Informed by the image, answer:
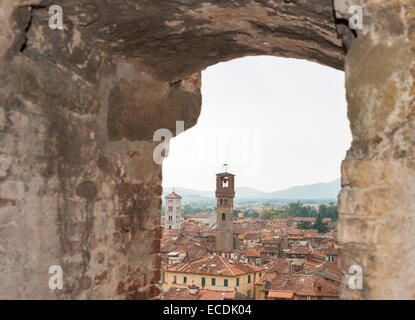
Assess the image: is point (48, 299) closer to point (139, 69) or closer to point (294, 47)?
point (139, 69)

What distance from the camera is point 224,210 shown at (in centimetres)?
4516

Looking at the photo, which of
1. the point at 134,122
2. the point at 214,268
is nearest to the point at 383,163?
the point at 134,122

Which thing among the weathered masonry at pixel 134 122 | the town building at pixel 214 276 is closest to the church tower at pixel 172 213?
the town building at pixel 214 276

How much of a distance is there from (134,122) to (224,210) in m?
42.6

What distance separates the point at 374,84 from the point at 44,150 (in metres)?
1.54

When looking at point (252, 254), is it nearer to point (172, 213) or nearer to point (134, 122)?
point (172, 213)

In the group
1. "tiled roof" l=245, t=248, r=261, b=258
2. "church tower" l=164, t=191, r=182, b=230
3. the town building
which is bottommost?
the town building

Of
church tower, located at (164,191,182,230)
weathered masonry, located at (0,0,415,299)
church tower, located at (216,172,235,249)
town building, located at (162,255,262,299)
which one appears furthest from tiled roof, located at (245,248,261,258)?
weathered masonry, located at (0,0,415,299)

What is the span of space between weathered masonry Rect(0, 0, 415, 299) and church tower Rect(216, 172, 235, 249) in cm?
4165

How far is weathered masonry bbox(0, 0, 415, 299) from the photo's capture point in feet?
5.57

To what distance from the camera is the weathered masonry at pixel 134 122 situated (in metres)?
1.70

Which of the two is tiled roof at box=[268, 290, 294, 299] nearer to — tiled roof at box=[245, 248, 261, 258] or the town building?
the town building

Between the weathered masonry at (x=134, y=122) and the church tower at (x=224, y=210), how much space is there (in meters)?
41.6

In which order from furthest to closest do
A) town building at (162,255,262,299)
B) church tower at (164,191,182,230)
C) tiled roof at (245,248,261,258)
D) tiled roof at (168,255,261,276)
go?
Result: church tower at (164,191,182,230), tiled roof at (245,248,261,258), tiled roof at (168,255,261,276), town building at (162,255,262,299)
